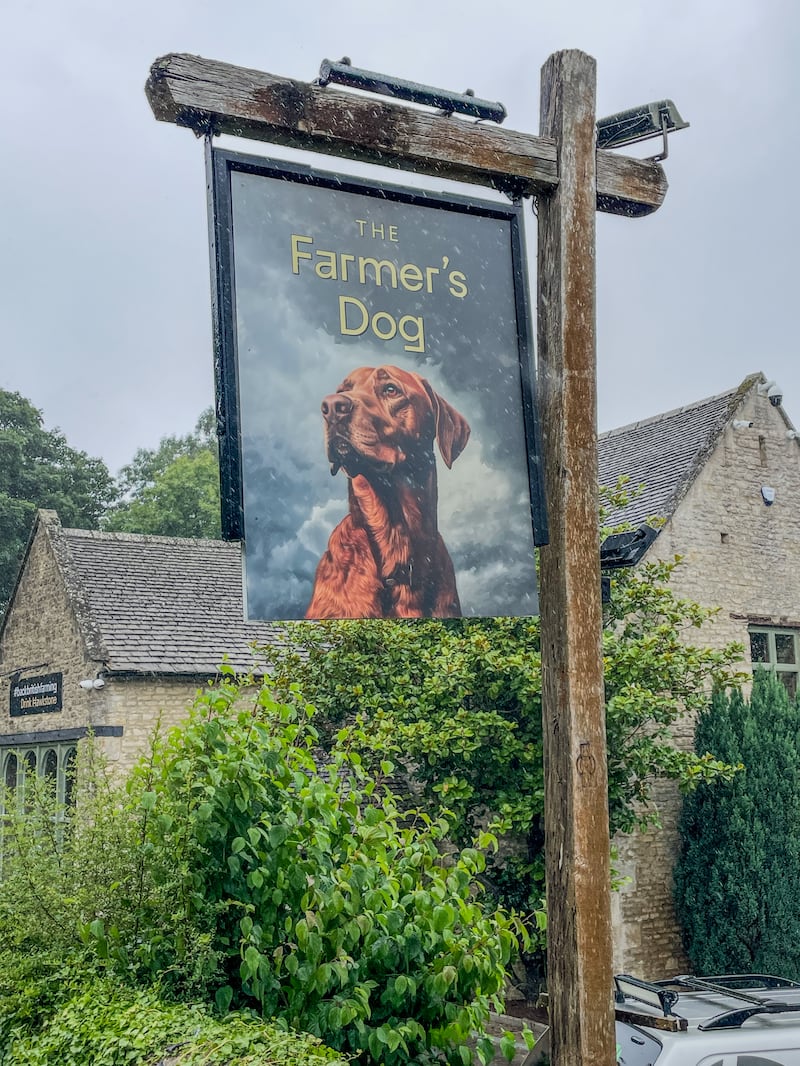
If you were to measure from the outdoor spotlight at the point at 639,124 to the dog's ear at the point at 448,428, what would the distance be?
6.06 feet

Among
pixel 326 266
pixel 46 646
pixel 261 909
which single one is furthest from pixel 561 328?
pixel 46 646

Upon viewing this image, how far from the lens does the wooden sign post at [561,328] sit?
509 centimetres

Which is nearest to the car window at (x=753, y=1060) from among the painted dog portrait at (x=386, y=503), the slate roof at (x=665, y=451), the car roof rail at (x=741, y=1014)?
the car roof rail at (x=741, y=1014)

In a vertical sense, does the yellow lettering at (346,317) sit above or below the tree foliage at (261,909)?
above

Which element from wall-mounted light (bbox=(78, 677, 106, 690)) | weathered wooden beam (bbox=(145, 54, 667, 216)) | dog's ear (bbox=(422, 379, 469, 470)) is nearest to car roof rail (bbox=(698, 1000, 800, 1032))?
dog's ear (bbox=(422, 379, 469, 470))

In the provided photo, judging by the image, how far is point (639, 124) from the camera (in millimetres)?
6043

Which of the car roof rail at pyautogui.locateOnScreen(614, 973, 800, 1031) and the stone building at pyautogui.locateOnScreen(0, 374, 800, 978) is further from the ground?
the stone building at pyautogui.locateOnScreen(0, 374, 800, 978)

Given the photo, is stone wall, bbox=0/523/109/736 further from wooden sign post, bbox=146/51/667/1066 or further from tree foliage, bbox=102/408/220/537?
tree foliage, bbox=102/408/220/537

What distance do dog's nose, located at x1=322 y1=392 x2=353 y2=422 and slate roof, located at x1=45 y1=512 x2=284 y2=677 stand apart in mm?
8781

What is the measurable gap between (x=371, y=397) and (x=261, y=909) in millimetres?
2568

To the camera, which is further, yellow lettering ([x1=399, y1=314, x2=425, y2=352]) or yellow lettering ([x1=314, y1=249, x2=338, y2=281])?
yellow lettering ([x1=399, y1=314, x2=425, y2=352])

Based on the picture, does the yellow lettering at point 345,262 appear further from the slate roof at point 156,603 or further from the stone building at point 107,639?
the stone building at point 107,639

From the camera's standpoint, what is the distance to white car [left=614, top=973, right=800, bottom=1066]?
5762 mm

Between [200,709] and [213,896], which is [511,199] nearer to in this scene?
[200,709]
